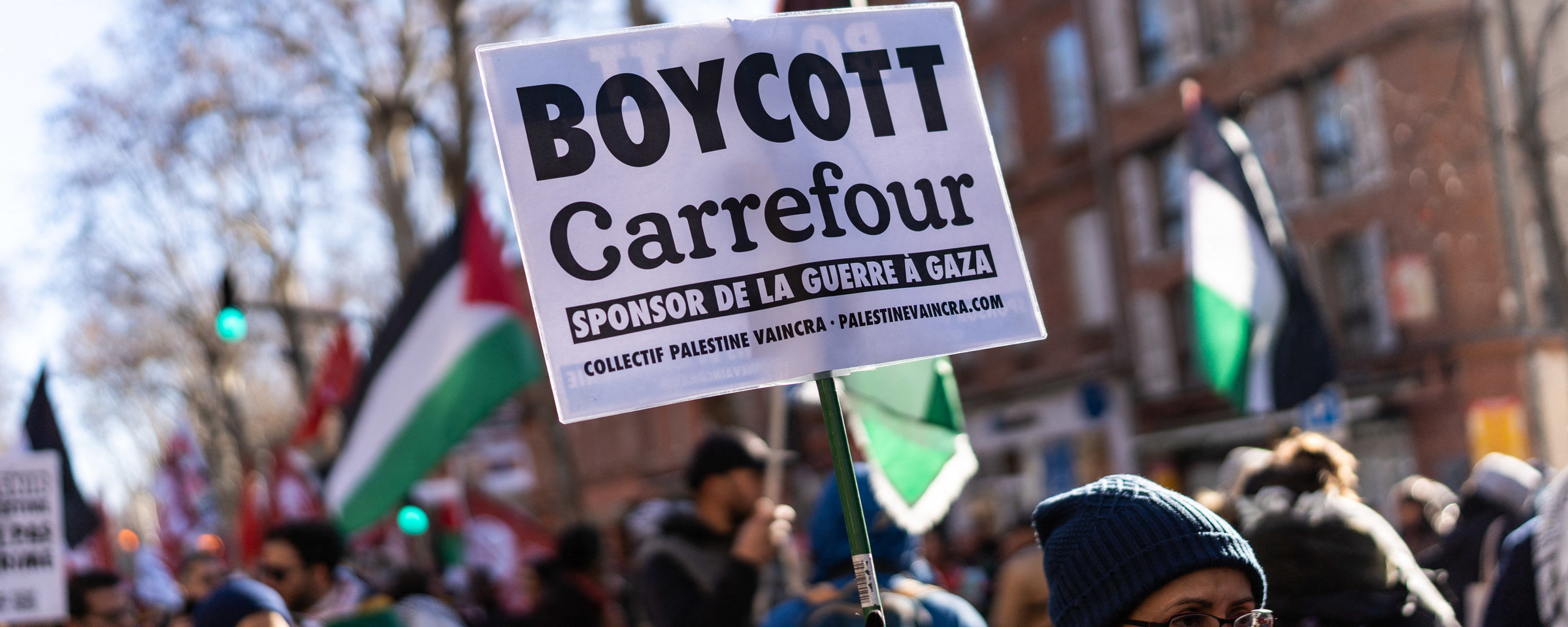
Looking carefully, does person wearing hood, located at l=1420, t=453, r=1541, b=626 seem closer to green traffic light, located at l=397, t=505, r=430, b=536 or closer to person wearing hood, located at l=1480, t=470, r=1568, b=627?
person wearing hood, located at l=1480, t=470, r=1568, b=627

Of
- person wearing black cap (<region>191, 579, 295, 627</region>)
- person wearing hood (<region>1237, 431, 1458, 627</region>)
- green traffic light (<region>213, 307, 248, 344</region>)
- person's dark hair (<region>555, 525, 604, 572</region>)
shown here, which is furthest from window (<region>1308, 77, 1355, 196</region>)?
person wearing black cap (<region>191, 579, 295, 627</region>)

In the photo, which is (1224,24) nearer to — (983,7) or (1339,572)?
(983,7)

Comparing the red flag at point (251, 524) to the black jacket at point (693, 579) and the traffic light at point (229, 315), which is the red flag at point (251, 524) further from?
the black jacket at point (693, 579)

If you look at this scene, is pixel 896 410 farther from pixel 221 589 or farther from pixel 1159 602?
pixel 1159 602

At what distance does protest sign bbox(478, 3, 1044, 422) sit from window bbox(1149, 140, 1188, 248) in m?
22.7

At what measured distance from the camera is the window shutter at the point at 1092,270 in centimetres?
2741

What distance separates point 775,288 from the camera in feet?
10.2

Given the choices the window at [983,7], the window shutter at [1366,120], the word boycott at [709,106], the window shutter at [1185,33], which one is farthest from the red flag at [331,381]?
the window at [983,7]

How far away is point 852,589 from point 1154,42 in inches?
905

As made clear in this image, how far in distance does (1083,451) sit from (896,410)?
2306cm

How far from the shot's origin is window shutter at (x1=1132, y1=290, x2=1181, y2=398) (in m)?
25.7

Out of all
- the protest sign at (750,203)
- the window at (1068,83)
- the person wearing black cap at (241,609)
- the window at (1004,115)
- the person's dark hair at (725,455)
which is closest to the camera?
the protest sign at (750,203)

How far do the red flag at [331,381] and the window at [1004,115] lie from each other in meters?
17.2

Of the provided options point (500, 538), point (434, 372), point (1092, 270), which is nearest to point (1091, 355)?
point (1092, 270)
